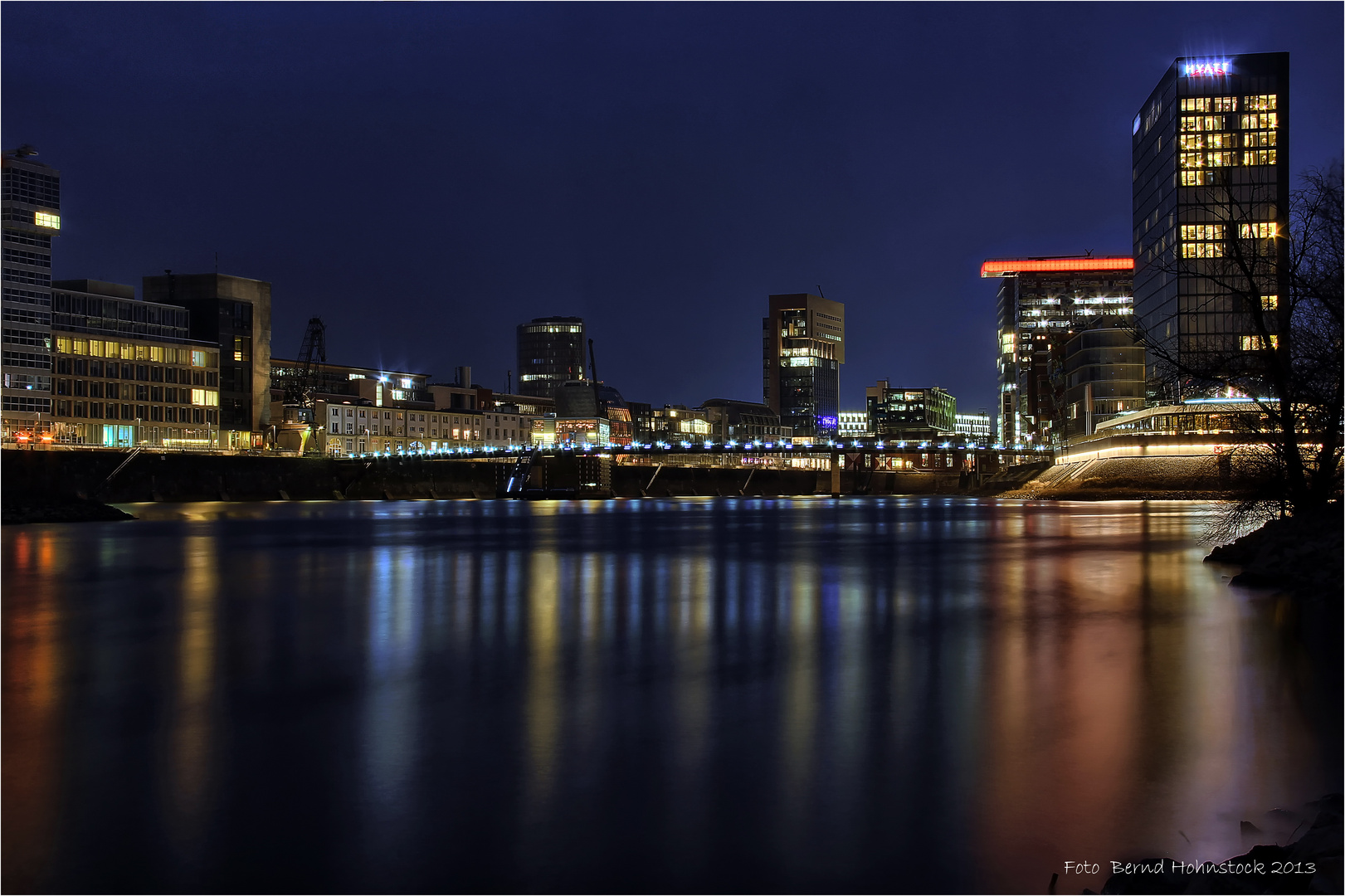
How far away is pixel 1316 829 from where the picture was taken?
6879mm

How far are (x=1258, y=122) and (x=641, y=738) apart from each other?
15407 centimetres

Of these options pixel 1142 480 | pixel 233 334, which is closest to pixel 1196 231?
pixel 1142 480

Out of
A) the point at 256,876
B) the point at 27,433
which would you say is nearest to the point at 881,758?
the point at 256,876

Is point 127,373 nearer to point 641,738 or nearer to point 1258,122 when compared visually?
point 641,738

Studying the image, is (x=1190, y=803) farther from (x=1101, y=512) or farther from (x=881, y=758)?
(x=1101, y=512)

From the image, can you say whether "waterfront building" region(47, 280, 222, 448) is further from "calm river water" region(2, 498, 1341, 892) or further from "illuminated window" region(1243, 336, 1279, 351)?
"illuminated window" region(1243, 336, 1279, 351)

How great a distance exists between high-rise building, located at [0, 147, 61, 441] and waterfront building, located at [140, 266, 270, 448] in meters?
36.1

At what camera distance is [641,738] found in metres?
10.7

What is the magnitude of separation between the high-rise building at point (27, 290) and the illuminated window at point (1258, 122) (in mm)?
153605

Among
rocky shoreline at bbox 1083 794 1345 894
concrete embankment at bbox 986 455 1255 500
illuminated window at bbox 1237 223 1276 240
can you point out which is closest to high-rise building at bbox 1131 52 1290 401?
concrete embankment at bbox 986 455 1255 500

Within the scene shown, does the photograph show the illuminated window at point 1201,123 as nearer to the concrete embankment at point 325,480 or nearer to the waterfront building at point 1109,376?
the waterfront building at point 1109,376

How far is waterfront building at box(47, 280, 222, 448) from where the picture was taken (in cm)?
13012

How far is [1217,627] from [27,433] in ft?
411

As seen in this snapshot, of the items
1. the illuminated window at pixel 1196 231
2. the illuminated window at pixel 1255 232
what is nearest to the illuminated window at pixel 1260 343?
the illuminated window at pixel 1255 232
